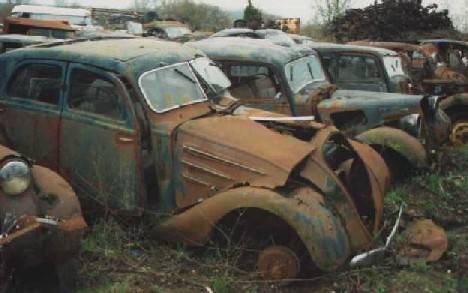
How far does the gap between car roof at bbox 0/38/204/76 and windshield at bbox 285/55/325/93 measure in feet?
5.19

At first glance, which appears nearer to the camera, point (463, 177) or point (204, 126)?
point (204, 126)

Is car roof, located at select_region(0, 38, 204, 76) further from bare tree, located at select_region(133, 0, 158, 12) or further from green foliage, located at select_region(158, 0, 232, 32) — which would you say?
bare tree, located at select_region(133, 0, 158, 12)

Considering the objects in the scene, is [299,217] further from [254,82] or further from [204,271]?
[254,82]

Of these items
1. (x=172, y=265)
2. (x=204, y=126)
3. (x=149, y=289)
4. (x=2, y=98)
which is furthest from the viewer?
(x=2, y=98)

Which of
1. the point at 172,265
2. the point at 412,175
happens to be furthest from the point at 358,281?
the point at 412,175

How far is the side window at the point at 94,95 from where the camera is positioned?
16.8ft

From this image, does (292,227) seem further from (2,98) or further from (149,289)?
(2,98)

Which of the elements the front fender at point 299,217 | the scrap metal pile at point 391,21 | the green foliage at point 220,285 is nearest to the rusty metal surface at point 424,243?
the front fender at point 299,217

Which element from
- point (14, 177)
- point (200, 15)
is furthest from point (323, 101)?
point (200, 15)

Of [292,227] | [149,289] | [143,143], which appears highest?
[143,143]

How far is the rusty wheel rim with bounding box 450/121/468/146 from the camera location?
959cm

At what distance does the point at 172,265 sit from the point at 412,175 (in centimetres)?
358

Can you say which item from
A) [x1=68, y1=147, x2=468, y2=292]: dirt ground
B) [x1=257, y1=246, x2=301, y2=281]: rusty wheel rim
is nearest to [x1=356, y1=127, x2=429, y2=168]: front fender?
[x1=68, y1=147, x2=468, y2=292]: dirt ground

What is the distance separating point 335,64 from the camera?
9.39 meters
